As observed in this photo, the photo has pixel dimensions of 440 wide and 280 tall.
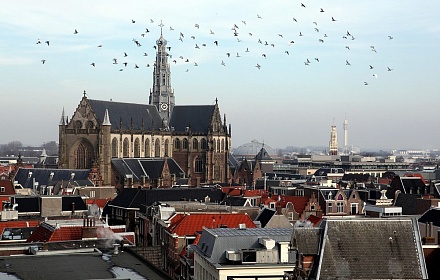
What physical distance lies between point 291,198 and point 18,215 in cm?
3181

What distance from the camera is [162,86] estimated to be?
506 feet

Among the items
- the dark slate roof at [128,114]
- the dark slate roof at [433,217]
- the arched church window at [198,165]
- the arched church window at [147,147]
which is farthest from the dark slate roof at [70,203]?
the arched church window at [198,165]

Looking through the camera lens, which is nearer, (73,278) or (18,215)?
(73,278)

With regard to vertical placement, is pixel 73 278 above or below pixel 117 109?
below

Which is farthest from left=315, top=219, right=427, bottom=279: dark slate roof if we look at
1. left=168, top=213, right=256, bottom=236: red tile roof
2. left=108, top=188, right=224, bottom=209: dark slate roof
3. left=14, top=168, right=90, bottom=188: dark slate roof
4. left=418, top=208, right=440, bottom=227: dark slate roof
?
left=14, top=168, right=90, bottom=188: dark slate roof

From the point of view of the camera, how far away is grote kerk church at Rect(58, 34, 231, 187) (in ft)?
422

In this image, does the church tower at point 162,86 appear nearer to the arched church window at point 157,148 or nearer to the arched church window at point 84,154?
the arched church window at point 157,148

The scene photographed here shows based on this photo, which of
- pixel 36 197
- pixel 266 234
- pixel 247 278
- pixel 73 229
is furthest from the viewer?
pixel 36 197

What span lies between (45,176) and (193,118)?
39.7 m

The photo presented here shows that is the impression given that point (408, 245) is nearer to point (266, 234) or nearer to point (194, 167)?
point (266, 234)

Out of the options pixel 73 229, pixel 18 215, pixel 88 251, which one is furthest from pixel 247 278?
pixel 18 215

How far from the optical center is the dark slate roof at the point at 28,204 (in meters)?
81.8

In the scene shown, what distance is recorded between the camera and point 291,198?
9200 cm

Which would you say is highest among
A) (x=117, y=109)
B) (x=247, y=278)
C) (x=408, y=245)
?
(x=117, y=109)
